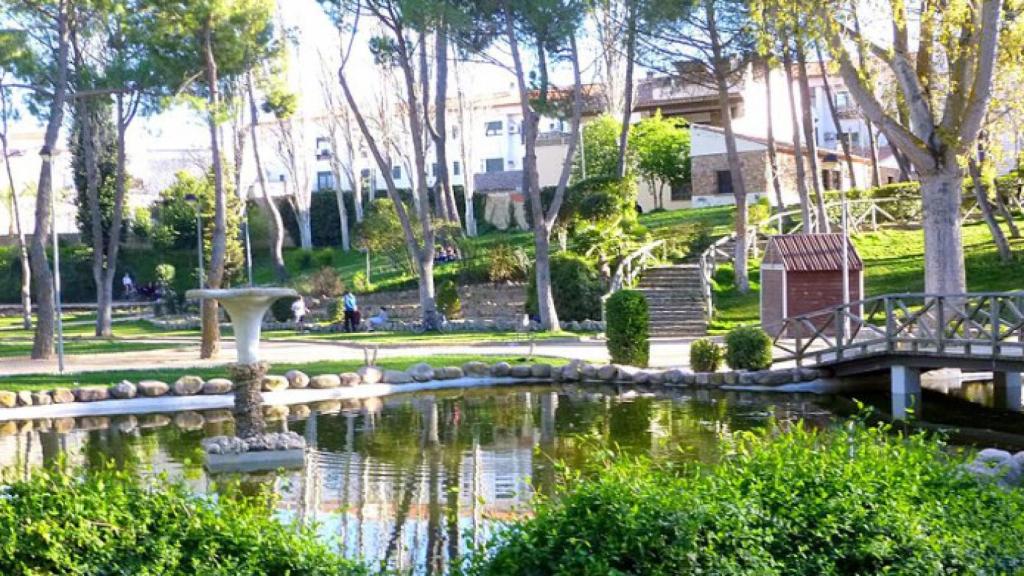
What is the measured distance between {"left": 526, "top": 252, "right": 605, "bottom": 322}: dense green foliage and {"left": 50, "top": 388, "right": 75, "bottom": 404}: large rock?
51.5 ft

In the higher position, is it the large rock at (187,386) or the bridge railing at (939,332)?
the bridge railing at (939,332)

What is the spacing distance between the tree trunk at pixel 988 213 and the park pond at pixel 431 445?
12.9 meters

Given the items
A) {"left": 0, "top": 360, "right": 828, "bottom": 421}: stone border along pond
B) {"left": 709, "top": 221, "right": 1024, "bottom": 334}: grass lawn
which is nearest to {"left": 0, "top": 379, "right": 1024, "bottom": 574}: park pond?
{"left": 0, "top": 360, "right": 828, "bottom": 421}: stone border along pond

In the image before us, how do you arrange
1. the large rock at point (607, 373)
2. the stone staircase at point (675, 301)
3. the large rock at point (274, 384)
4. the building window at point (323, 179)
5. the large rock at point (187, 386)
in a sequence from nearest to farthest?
the large rock at point (187, 386)
the large rock at point (274, 384)
the large rock at point (607, 373)
the stone staircase at point (675, 301)
the building window at point (323, 179)

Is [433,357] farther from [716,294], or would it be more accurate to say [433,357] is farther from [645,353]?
[716,294]

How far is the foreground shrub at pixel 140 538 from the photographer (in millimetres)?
6133

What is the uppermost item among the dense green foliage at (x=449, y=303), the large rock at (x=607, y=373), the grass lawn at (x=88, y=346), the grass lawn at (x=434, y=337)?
the dense green foliage at (x=449, y=303)

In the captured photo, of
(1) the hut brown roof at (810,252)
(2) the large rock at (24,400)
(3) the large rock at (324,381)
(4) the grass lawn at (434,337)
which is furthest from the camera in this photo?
(4) the grass lawn at (434,337)

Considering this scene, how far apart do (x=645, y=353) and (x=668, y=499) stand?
49.8ft

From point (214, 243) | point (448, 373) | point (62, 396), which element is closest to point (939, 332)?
point (448, 373)

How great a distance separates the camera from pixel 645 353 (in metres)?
21.4

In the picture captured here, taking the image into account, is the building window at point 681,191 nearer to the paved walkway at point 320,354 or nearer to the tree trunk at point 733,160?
the tree trunk at point 733,160

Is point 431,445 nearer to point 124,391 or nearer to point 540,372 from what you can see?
point 124,391

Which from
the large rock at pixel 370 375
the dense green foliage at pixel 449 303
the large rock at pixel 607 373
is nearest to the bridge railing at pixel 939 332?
the large rock at pixel 607 373
